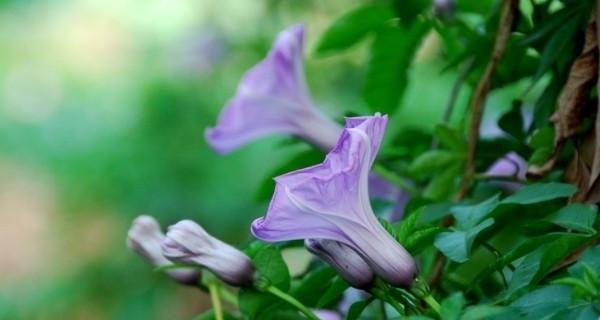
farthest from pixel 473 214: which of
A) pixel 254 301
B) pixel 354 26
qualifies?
pixel 354 26

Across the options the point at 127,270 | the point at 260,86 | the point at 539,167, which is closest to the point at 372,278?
the point at 539,167

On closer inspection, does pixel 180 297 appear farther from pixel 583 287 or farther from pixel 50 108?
pixel 583 287

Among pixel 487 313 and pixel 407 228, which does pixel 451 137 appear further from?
pixel 487 313

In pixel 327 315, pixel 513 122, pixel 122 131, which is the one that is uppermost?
pixel 513 122

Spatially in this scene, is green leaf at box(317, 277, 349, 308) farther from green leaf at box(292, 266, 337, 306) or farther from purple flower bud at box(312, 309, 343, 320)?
purple flower bud at box(312, 309, 343, 320)

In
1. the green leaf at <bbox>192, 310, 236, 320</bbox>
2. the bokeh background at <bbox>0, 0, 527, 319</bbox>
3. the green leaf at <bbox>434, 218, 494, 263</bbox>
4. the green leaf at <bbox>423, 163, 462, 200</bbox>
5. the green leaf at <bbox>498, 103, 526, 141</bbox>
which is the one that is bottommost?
the bokeh background at <bbox>0, 0, 527, 319</bbox>

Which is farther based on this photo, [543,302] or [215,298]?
[215,298]

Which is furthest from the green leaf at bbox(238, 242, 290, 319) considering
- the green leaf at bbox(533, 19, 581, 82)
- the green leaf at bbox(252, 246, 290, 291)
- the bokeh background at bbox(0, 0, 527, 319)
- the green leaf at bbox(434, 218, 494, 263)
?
the bokeh background at bbox(0, 0, 527, 319)
